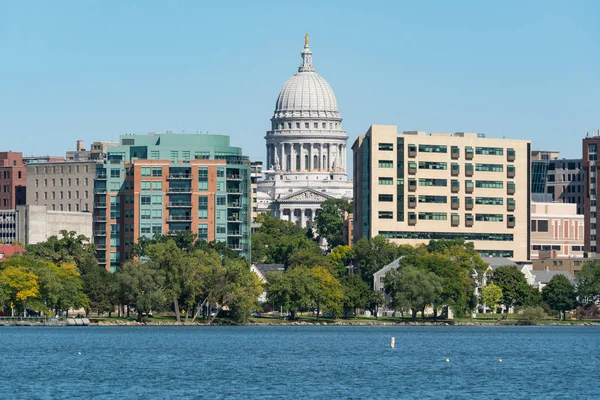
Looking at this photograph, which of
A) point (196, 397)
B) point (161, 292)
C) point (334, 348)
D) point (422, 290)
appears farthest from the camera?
point (422, 290)

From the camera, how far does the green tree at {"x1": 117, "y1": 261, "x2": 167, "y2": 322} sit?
181m

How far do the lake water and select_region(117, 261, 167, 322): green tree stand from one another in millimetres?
6857

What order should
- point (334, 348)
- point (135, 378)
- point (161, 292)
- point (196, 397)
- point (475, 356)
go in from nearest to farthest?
point (196, 397)
point (135, 378)
point (475, 356)
point (334, 348)
point (161, 292)

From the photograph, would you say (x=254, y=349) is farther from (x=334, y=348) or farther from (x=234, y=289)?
(x=234, y=289)

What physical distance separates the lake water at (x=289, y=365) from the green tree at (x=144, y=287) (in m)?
6.86

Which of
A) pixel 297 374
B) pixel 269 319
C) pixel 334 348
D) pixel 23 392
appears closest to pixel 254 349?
pixel 334 348

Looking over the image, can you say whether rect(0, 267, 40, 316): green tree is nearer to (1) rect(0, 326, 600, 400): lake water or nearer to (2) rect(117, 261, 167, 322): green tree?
(1) rect(0, 326, 600, 400): lake water

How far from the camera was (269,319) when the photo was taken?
198 m

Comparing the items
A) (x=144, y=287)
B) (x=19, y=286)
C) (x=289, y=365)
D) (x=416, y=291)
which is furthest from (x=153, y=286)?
(x=289, y=365)

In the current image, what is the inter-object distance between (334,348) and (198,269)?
150 ft

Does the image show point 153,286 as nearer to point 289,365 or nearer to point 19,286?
point 19,286

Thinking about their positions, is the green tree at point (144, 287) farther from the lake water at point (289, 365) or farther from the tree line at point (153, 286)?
the lake water at point (289, 365)

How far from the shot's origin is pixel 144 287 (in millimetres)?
181250

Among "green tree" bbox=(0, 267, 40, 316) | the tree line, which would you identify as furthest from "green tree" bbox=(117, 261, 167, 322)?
"green tree" bbox=(0, 267, 40, 316)
